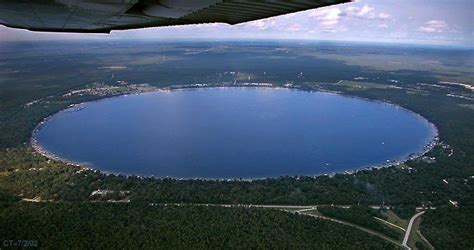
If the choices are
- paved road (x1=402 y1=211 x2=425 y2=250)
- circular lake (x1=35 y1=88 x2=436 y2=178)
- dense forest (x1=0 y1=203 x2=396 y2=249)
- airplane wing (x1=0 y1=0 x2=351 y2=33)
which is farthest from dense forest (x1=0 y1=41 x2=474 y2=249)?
airplane wing (x1=0 y1=0 x2=351 y2=33)

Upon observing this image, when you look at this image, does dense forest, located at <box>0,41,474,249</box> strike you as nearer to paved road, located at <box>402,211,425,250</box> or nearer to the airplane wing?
paved road, located at <box>402,211,425,250</box>

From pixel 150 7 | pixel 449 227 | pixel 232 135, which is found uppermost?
pixel 150 7

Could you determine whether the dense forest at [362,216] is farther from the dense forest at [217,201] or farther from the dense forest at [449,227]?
the dense forest at [449,227]

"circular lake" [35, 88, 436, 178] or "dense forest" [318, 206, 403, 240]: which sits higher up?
"dense forest" [318, 206, 403, 240]

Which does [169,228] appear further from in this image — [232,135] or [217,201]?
[232,135]

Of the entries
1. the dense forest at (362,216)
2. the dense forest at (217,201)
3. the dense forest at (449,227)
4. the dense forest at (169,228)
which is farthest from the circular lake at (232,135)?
the dense forest at (449,227)

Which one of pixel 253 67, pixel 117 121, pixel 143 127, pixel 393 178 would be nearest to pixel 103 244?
pixel 393 178

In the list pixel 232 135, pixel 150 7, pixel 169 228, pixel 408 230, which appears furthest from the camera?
pixel 232 135

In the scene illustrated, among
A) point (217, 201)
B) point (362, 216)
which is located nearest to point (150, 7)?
point (362, 216)
